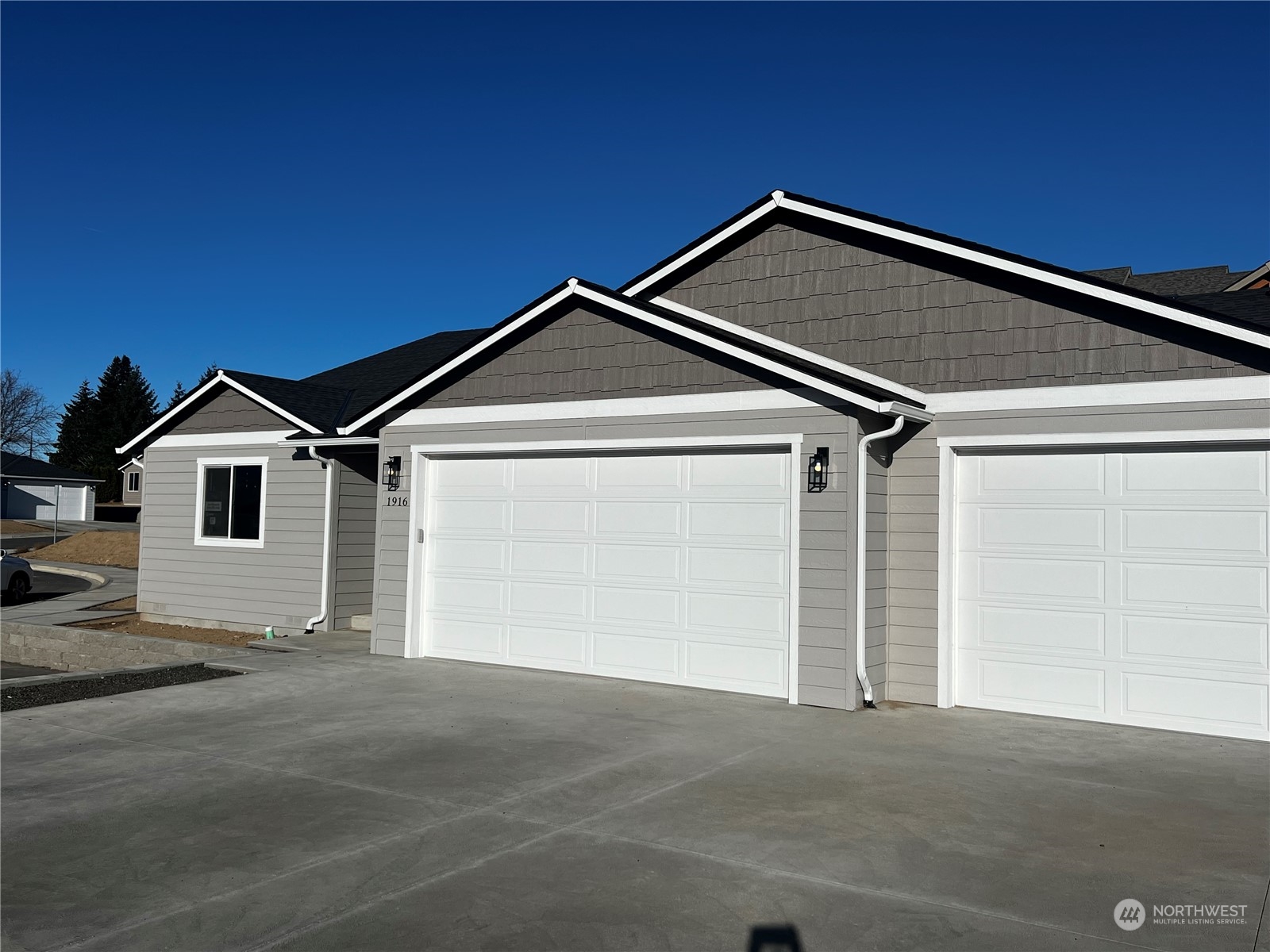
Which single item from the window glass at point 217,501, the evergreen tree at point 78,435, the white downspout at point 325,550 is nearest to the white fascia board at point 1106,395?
the white downspout at point 325,550

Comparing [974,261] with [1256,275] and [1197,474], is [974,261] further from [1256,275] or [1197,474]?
[1256,275]

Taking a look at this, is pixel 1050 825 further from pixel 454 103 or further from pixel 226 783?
pixel 454 103

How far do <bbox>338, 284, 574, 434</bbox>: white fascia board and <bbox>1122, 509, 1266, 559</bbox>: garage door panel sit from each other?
5.76 meters

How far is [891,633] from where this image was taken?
8992 mm

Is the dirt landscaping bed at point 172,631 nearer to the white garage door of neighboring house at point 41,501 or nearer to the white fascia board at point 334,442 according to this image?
the white fascia board at point 334,442

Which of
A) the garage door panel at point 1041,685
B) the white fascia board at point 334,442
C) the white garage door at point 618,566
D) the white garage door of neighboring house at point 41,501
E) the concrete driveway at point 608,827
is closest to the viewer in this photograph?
the concrete driveway at point 608,827

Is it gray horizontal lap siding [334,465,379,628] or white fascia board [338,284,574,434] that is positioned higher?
white fascia board [338,284,574,434]

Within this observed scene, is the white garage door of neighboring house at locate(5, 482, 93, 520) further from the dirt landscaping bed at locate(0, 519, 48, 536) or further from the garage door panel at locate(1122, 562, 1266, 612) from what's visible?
the garage door panel at locate(1122, 562, 1266, 612)

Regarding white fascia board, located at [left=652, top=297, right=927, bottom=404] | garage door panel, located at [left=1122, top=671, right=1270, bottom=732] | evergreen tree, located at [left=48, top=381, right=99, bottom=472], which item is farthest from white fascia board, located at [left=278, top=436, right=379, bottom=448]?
evergreen tree, located at [left=48, top=381, right=99, bottom=472]

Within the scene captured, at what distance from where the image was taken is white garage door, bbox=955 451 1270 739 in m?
7.67

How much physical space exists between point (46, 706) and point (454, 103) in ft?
35.8

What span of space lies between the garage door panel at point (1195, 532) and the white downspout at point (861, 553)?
2.12 meters

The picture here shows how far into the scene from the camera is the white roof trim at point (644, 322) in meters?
8.38

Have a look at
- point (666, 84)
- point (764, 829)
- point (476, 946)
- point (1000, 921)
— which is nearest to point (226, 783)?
point (476, 946)
